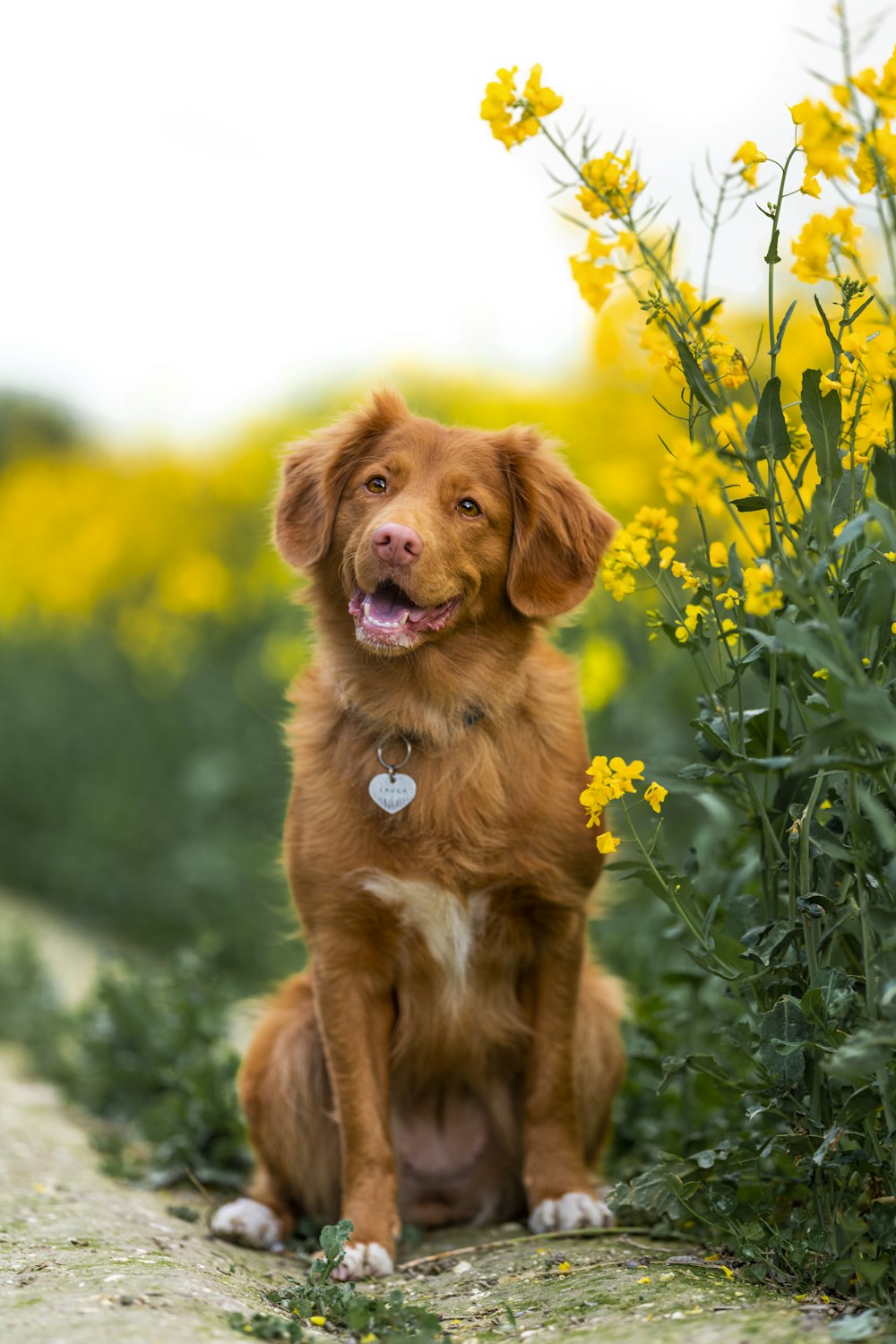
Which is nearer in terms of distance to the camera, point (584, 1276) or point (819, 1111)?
point (819, 1111)

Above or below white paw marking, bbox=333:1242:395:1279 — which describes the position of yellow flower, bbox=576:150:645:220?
above

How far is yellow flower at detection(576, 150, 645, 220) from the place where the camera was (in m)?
2.49

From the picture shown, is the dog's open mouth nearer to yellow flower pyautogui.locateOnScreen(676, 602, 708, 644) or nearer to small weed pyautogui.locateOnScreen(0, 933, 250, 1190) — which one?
yellow flower pyautogui.locateOnScreen(676, 602, 708, 644)

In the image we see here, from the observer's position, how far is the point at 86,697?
29.1 feet

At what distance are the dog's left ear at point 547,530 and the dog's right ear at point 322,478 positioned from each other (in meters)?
0.32

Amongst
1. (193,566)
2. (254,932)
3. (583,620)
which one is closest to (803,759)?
(583,620)

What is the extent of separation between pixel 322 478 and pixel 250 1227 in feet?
5.96

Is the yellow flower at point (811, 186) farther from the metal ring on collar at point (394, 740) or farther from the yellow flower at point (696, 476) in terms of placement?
the metal ring on collar at point (394, 740)

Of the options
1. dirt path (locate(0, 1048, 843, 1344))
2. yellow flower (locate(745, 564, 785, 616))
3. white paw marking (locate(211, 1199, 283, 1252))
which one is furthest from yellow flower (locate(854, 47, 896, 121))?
white paw marking (locate(211, 1199, 283, 1252))

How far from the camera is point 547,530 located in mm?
3498

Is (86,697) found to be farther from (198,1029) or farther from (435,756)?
(435,756)

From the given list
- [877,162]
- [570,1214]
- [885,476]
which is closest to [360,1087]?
[570,1214]

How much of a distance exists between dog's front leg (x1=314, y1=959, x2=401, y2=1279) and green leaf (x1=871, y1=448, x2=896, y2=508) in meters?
1.78

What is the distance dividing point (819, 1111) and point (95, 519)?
30.3 feet
